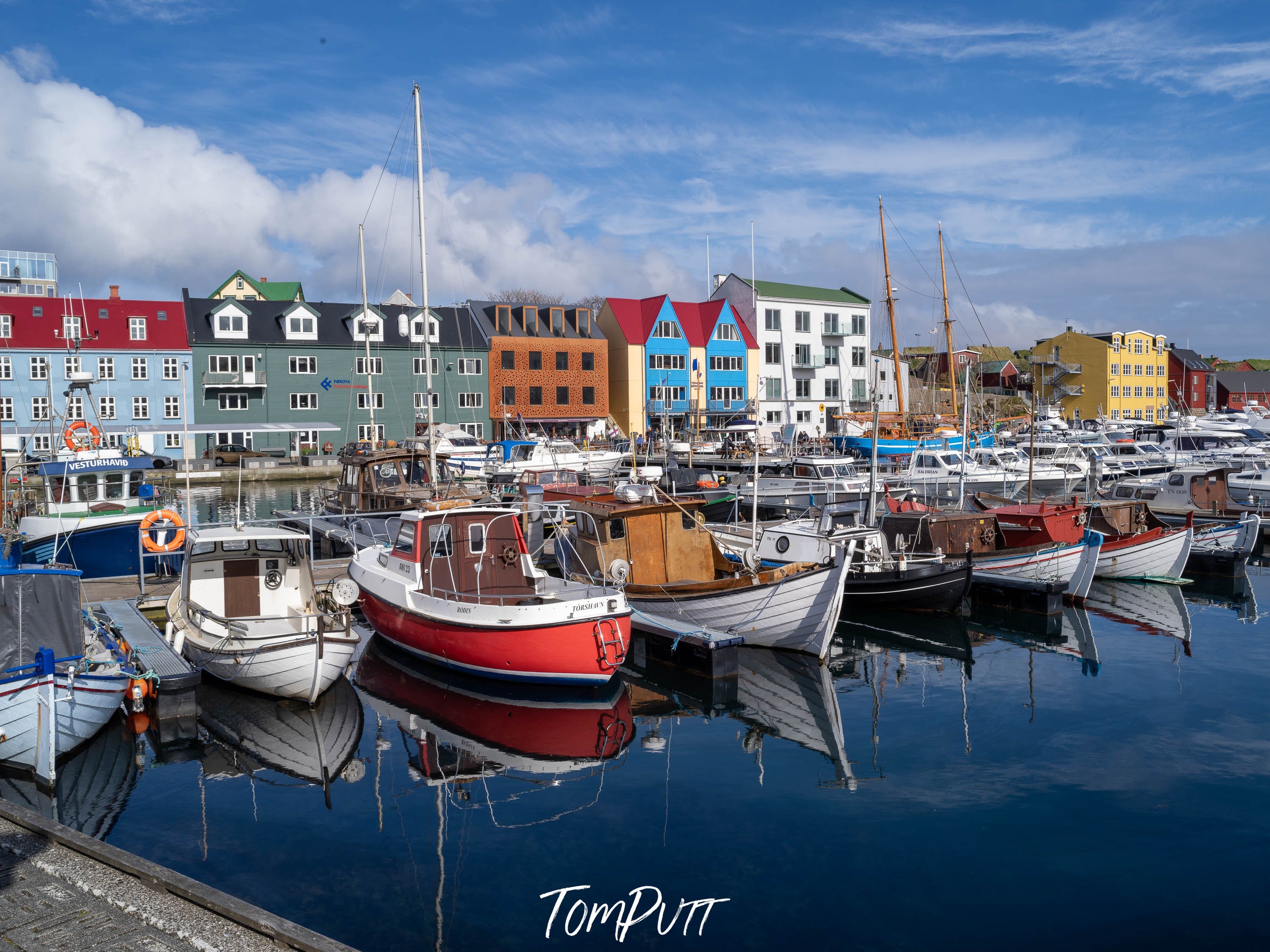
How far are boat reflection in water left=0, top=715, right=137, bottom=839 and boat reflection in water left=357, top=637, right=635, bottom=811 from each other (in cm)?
355

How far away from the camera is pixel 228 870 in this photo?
386 inches

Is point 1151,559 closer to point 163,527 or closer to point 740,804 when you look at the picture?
point 740,804

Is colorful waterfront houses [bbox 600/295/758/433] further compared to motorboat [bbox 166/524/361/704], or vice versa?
colorful waterfront houses [bbox 600/295/758/433]

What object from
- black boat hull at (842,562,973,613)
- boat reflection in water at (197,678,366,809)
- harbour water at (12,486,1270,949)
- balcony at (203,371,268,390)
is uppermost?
balcony at (203,371,268,390)

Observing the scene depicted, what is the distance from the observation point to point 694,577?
19734 millimetres

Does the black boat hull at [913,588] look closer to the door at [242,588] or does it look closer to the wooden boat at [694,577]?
the wooden boat at [694,577]

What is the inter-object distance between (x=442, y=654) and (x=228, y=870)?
22.0ft

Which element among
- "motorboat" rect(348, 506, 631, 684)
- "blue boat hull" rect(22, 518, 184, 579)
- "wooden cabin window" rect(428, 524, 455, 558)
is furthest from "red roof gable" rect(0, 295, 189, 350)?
"wooden cabin window" rect(428, 524, 455, 558)

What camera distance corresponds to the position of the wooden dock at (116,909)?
688 centimetres

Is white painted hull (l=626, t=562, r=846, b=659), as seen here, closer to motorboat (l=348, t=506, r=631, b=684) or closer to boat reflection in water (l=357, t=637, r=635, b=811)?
motorboat (l=348, t=506, r=631, b=684)

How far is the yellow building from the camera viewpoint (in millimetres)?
93812

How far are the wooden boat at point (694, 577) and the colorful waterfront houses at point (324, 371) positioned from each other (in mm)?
39096

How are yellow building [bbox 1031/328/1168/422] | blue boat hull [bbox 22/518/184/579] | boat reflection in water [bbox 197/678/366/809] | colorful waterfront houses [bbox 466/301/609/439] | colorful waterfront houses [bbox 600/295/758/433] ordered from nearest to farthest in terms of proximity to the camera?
boat reflection in water [bbox 197/678/366/809], blue boat hull [bbox 22/518/184/579], colorful waterfront houses [bbox 466/301/609/439], colorful waterfront houses [bbox 600/295/758/433], yellow building [bbox 1031/328/1168/422]

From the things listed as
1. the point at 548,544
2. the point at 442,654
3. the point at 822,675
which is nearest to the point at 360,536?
the point at 548,544
